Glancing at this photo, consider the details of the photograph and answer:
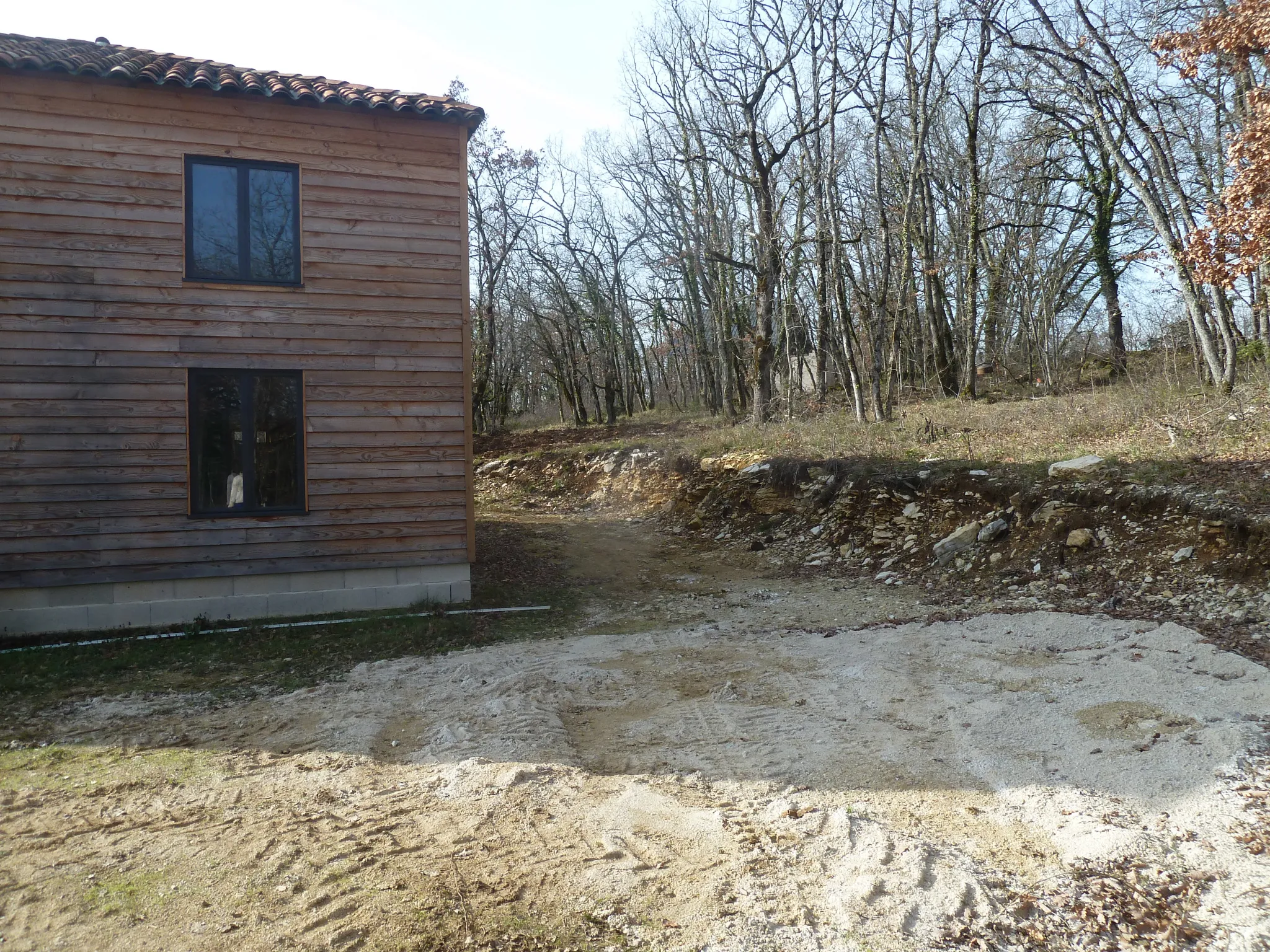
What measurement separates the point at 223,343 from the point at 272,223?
4.94 ft

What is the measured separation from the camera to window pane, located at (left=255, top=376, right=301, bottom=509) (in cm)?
941

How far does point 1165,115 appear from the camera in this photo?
1667 cm

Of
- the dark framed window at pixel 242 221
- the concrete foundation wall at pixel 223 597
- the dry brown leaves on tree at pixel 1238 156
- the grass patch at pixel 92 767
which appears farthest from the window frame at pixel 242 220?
the dry brown leaves on tree at pixel 1238 156

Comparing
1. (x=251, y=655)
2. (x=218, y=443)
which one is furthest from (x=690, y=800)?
(x=218, y=443)

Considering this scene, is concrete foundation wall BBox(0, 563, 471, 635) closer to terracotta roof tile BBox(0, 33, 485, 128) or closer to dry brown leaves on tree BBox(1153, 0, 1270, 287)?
terracotta roof tile BBox(0, 33, 485, 128)

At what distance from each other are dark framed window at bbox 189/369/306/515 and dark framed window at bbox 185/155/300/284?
1.14 metres

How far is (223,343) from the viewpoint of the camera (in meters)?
9.20

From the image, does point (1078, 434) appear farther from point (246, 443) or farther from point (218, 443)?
point (218, 443)

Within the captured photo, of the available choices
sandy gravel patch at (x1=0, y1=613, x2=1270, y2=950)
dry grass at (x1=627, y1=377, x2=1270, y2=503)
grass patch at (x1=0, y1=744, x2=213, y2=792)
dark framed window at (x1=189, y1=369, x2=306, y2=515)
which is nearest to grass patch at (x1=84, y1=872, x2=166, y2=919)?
sandy gravel patch at (x1=0, y1=613, x2=1270, y2=950)

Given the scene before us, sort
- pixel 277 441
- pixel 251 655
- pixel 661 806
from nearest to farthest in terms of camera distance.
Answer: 1. pixel 661 806
2. pixel 251 655
3. pixel 277 441

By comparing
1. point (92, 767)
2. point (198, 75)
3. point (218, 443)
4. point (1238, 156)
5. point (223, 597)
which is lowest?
point (92, 767)

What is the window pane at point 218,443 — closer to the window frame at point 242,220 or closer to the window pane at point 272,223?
the window frame at point 242,220

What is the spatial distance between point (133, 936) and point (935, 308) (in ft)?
68.2

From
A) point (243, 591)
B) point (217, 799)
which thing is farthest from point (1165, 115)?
point (217, 799)
